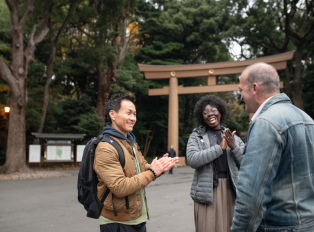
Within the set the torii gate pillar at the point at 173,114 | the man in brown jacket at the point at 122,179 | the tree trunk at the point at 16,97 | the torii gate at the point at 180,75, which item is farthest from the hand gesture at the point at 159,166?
the torii gate pillar at the point at 173,114

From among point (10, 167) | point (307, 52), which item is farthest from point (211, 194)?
point (307, 52)

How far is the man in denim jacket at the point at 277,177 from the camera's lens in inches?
53.9

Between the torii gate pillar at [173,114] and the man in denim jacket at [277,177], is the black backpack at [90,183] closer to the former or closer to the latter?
the man in denim jacket at [277,177]

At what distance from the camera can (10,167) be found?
41.4ft

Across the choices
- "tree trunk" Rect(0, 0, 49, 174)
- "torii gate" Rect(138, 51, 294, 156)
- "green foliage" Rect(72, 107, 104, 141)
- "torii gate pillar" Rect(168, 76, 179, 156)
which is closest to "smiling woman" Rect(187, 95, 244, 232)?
"tree trunk" Rect(0, 0, 49, 174)

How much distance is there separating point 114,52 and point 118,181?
17.6 m

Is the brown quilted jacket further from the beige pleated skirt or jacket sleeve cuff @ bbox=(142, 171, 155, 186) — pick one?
the beige pleated skirt

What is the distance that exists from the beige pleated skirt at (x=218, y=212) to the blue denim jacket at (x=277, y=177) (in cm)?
136

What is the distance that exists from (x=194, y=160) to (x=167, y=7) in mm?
26425

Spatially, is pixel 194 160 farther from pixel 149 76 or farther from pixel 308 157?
pixel 149 76

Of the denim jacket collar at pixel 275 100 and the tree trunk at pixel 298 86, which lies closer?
the denim jacket collar at pixel 275 100

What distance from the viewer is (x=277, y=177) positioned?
4.71 feet

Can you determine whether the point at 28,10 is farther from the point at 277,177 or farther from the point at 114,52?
the point at 277,177

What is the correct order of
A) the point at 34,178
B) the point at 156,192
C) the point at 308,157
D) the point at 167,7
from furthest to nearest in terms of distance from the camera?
1. the point at 167,7
2. the point at 34,178
3. the point at 156,192
4. the point at 308,157
